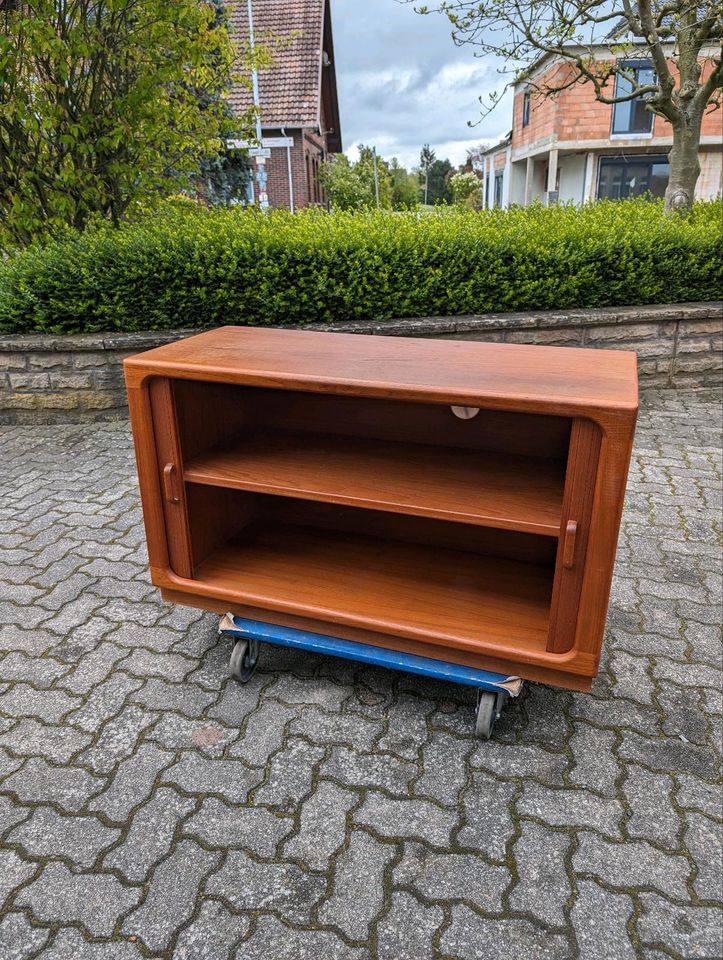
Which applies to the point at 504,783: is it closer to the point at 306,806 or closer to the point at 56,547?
the point at 306,806

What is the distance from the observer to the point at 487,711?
223cm

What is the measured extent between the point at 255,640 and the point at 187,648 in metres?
0.44

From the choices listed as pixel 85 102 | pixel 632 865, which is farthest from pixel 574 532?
pixel 85 102

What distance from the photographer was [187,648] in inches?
110

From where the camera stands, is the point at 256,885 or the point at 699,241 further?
the point at 699,241

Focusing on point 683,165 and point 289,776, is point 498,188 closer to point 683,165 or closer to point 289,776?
point 683,165

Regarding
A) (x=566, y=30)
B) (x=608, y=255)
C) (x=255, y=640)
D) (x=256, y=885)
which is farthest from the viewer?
(x=566, y=30)

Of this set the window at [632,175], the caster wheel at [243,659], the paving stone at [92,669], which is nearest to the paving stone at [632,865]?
the caster wheel at [243,659]

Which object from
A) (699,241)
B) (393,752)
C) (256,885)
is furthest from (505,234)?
(256,885)

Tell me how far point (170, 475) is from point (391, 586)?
89 cm

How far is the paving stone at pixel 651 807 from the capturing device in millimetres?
1937

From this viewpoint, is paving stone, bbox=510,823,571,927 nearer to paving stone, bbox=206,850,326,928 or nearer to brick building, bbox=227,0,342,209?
paving stone, bbox=206,850,326,928

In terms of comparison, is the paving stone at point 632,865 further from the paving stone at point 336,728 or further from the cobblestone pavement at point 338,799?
the paving stone at point 336,728

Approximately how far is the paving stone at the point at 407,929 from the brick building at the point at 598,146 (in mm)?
25055
